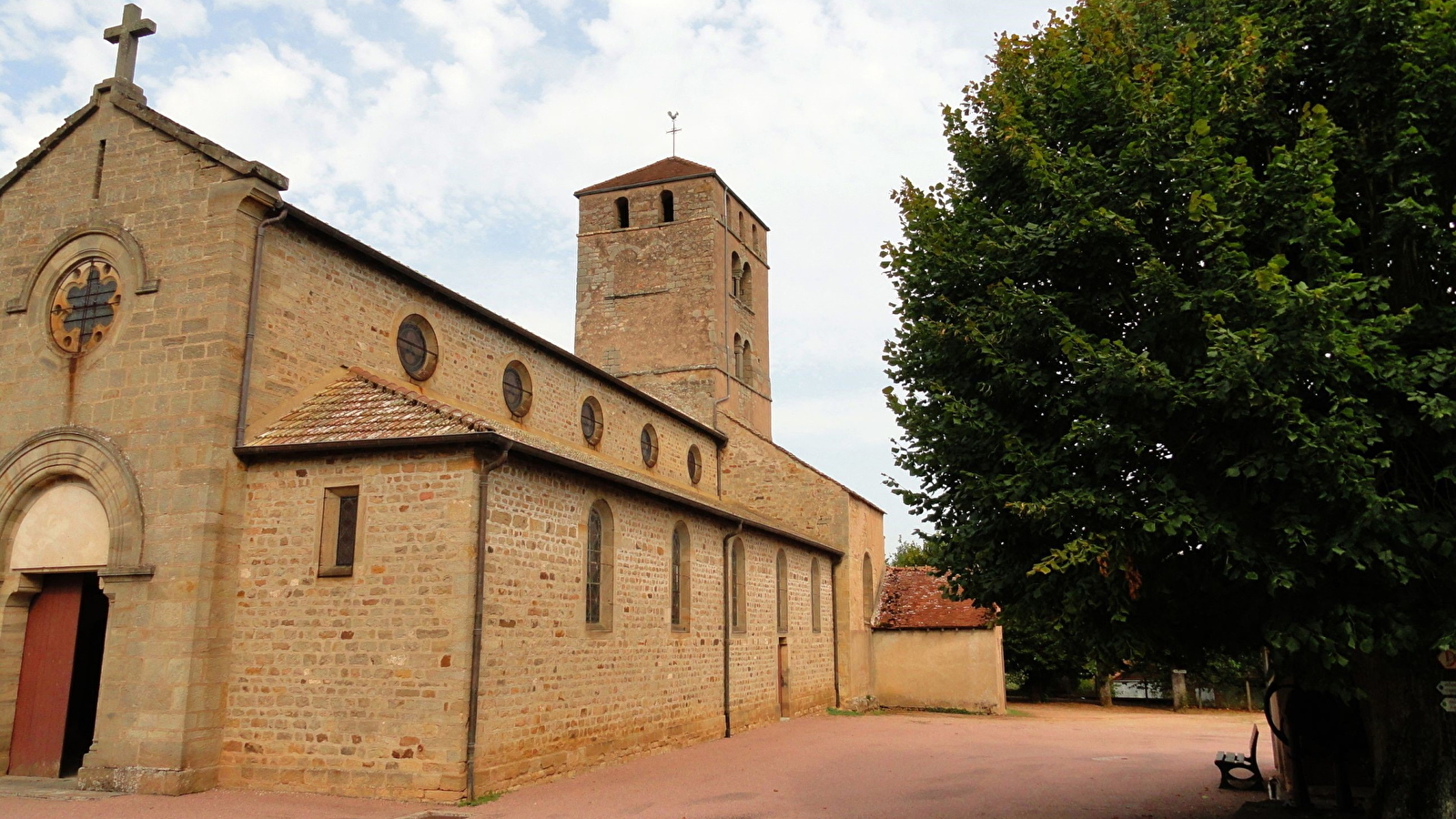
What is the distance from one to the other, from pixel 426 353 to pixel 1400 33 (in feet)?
43.8

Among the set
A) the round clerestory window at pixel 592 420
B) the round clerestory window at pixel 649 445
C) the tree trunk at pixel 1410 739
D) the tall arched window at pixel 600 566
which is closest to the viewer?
the tree trunk at pixel 1410 739

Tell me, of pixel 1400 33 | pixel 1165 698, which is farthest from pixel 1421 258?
pixel 1165 698

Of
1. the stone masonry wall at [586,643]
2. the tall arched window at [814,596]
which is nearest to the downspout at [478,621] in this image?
the stone masonry wall at [586,643]

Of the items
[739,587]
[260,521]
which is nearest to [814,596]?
[739,587]

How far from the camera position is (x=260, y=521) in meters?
13.1

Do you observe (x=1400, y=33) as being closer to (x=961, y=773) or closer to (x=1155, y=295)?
(x=1155, y=295)

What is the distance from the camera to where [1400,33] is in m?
8.61

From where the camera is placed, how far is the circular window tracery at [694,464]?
2642cm

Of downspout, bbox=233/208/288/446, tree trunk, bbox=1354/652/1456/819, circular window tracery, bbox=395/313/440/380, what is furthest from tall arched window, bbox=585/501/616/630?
tree trunk, bbox=1354/652/1456/819

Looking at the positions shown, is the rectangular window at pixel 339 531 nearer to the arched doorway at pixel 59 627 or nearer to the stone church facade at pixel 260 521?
the stone church facade at pixel 260 521

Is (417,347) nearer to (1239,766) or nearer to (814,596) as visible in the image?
(1239,766)

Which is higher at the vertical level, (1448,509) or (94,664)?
(1448,509)

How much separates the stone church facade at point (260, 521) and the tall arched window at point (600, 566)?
66 mm

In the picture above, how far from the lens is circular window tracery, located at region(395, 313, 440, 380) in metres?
16.1
